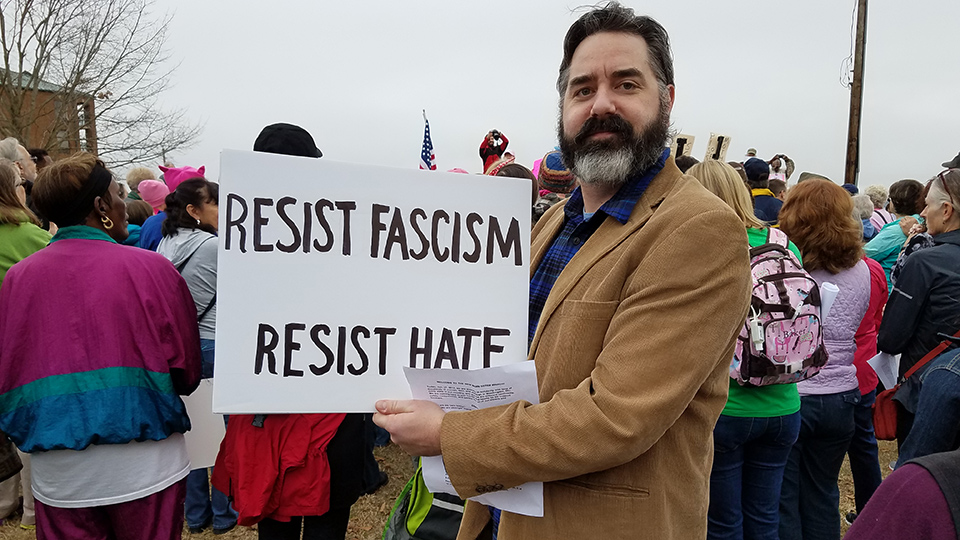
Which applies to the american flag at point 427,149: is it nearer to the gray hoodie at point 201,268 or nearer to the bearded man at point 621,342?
the gray hoodie at point 201,268

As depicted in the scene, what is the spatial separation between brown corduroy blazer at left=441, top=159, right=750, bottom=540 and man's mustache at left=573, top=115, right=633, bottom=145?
18 centimetres

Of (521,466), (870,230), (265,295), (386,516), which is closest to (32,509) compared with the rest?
(386,516)

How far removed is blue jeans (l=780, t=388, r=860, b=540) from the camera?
3227 millimetres

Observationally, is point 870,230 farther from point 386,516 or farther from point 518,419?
point 518,419

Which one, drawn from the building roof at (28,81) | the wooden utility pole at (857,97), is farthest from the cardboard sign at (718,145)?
the building roof at (28,81)

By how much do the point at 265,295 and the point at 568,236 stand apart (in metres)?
0.85

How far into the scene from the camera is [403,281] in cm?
144

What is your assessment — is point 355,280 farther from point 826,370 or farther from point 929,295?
point 929,295

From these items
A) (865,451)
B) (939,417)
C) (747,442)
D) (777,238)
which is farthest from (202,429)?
(865,451)

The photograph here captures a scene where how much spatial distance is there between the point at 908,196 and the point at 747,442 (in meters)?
3.64

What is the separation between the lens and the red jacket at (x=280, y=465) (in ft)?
7.59

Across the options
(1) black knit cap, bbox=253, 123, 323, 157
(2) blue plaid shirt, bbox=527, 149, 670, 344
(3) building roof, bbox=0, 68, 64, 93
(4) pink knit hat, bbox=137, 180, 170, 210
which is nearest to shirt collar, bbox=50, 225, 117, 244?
(1) black knit cap, bbox=253, 123, 323, 157

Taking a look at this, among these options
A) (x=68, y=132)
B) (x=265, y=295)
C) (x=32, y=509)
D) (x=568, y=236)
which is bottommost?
(x=32, y=509)

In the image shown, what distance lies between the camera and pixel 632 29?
1510 mm
